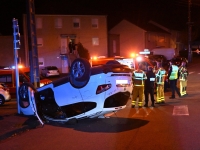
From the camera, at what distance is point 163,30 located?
192ft

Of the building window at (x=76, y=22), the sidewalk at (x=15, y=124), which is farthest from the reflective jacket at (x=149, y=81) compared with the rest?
the building window at (x=76, y=22)

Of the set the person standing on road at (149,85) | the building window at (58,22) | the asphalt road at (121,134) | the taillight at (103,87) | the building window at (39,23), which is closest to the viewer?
the asphalt road at (121,134)

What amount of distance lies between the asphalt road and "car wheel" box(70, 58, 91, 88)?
121cm

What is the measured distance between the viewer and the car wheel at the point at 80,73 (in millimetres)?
8711

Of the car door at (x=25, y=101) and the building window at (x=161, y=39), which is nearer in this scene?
the car door at (x=25, y=101)

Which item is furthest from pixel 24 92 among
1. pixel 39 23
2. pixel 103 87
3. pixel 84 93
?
pixel 39 23

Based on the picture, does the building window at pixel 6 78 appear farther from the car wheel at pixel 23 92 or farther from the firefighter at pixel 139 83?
the firefighter at pixel 139 83

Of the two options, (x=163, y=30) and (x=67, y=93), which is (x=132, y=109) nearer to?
(x=67, y=93)

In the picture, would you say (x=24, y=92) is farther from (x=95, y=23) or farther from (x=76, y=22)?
(x=95, y=23)

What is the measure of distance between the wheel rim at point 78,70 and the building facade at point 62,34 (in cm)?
3395

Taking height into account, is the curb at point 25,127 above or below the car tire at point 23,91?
below

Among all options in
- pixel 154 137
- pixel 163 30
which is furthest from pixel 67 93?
pixel 163 30

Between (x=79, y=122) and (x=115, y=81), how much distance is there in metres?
1.97

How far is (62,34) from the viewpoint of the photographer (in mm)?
43844
